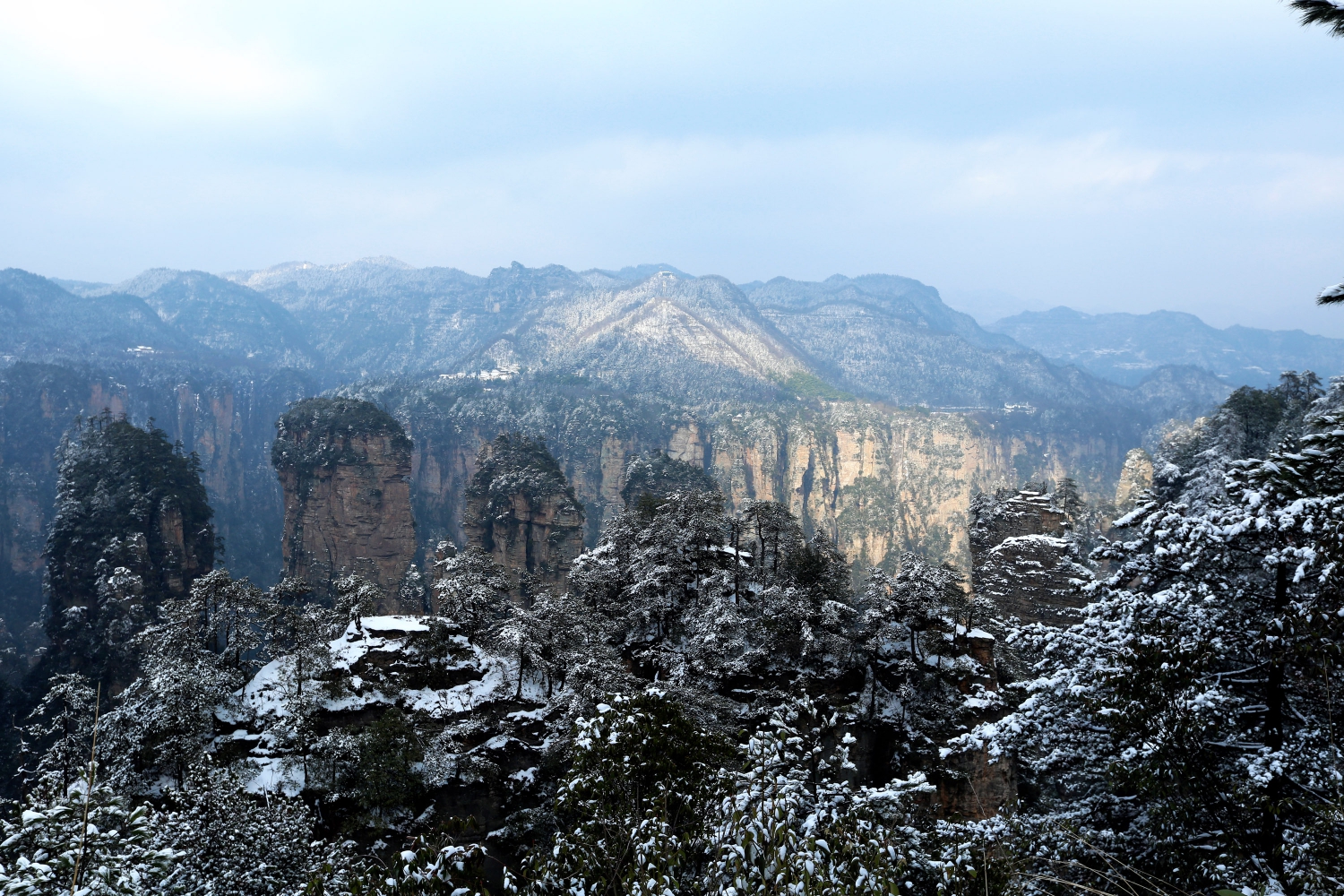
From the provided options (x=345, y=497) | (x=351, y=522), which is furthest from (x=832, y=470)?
(x=345, y=497)

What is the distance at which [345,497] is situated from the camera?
73500 mm

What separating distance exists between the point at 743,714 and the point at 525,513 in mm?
44922

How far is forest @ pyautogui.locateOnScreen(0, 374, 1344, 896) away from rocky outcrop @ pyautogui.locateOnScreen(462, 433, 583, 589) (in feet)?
83.1

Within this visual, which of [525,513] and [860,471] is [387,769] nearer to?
[525,513]

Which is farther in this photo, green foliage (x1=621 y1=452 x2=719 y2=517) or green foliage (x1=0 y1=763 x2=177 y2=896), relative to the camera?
green foliage (x1=621 y1=452 x2=719 y2=517)

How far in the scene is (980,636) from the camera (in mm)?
25359

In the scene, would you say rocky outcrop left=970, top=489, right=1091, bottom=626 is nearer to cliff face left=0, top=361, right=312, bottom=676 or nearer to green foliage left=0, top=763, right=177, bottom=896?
green foliage left=0, top=763, right=177, bottom=896

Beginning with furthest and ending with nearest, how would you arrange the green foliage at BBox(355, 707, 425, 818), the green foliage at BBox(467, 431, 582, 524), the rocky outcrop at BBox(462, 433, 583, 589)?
the green foliage at BBox(467, 431, 582, 524) → the rocky outcrop at BBox(462, 433, 583, 589) → the green foliage at BBox(355, 707, 425, 818)

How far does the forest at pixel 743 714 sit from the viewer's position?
7.86 meters

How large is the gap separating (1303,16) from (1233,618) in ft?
23.3

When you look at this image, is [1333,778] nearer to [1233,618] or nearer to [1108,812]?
[1233,618]

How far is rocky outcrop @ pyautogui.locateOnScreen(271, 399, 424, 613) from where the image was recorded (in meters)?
73.2

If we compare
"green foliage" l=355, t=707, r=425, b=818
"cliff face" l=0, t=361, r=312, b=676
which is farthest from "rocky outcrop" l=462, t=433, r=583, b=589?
"green foliage" l=355, t=707, r=425, b=818

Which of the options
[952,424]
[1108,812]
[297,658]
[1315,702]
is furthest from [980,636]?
[952,424]
